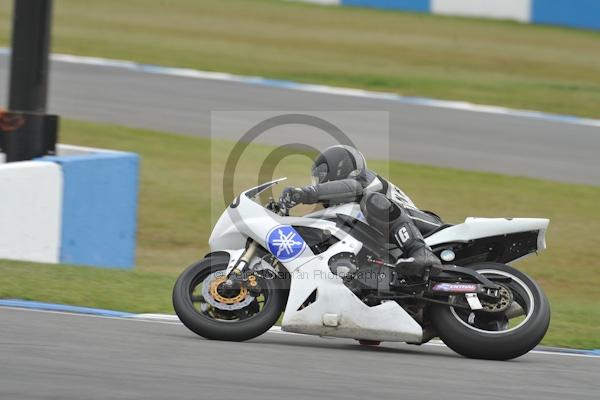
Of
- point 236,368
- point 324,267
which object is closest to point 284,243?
point 324,267

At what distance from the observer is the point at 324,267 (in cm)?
736

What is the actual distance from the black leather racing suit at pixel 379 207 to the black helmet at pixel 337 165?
2.6 inches

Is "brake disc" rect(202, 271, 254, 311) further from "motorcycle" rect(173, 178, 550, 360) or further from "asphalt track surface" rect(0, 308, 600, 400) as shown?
"asphalt track surface" rect(0, 308, 600, 400)

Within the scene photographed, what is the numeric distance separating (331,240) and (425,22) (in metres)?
24.4

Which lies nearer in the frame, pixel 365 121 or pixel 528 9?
pixel 365 121

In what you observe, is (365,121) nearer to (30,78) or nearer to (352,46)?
(30,78)

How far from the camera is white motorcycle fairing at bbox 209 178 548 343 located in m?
7.29

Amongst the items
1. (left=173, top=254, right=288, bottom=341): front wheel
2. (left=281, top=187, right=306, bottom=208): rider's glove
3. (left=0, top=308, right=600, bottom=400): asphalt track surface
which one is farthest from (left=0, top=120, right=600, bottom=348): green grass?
(left=281, top=187, right=306, bottom=208): rider's glove

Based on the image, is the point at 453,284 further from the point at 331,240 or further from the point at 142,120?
the point at 142,120

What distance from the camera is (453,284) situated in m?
7.30

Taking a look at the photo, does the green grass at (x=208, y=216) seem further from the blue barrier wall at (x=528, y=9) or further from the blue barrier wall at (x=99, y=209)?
the blue barrier wall at (x=528, y=9)

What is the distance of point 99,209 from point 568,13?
21906mm

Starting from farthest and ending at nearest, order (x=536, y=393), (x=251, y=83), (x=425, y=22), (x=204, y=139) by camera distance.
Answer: (x=425, y=22) → (x=251, y=83) → (x=204, y=139) → (x=536, y=393)

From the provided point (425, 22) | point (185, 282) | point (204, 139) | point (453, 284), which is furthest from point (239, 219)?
point (425, 22)
